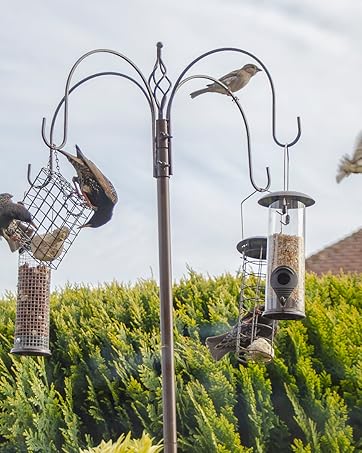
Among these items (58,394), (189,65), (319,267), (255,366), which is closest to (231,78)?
(189,65)

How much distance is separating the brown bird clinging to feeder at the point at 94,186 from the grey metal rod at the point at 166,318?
1.13ft

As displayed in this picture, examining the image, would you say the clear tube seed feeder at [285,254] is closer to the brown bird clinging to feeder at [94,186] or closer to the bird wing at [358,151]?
the bird wing at [358,151]

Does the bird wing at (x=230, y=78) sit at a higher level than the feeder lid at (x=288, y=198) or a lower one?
higher

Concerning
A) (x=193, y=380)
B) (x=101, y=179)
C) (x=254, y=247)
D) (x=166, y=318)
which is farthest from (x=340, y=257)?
(x=166, y=318)

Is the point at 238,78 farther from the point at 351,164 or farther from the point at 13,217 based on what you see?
the point at 13,217

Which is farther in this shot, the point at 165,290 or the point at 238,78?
the point at 238,78

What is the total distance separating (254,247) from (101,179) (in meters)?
0.85

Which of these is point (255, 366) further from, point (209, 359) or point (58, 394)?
point (58, 394)

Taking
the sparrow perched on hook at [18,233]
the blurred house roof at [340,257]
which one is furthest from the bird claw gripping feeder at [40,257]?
the blurred house roof at [340,257]

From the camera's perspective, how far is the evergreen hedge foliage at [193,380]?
21.7 ft

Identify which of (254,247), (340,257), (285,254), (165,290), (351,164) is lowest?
(165,290)

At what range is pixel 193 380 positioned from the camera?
267 inches

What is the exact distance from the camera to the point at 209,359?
6.76 meters

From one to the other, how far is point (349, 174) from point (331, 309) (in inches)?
94.5
